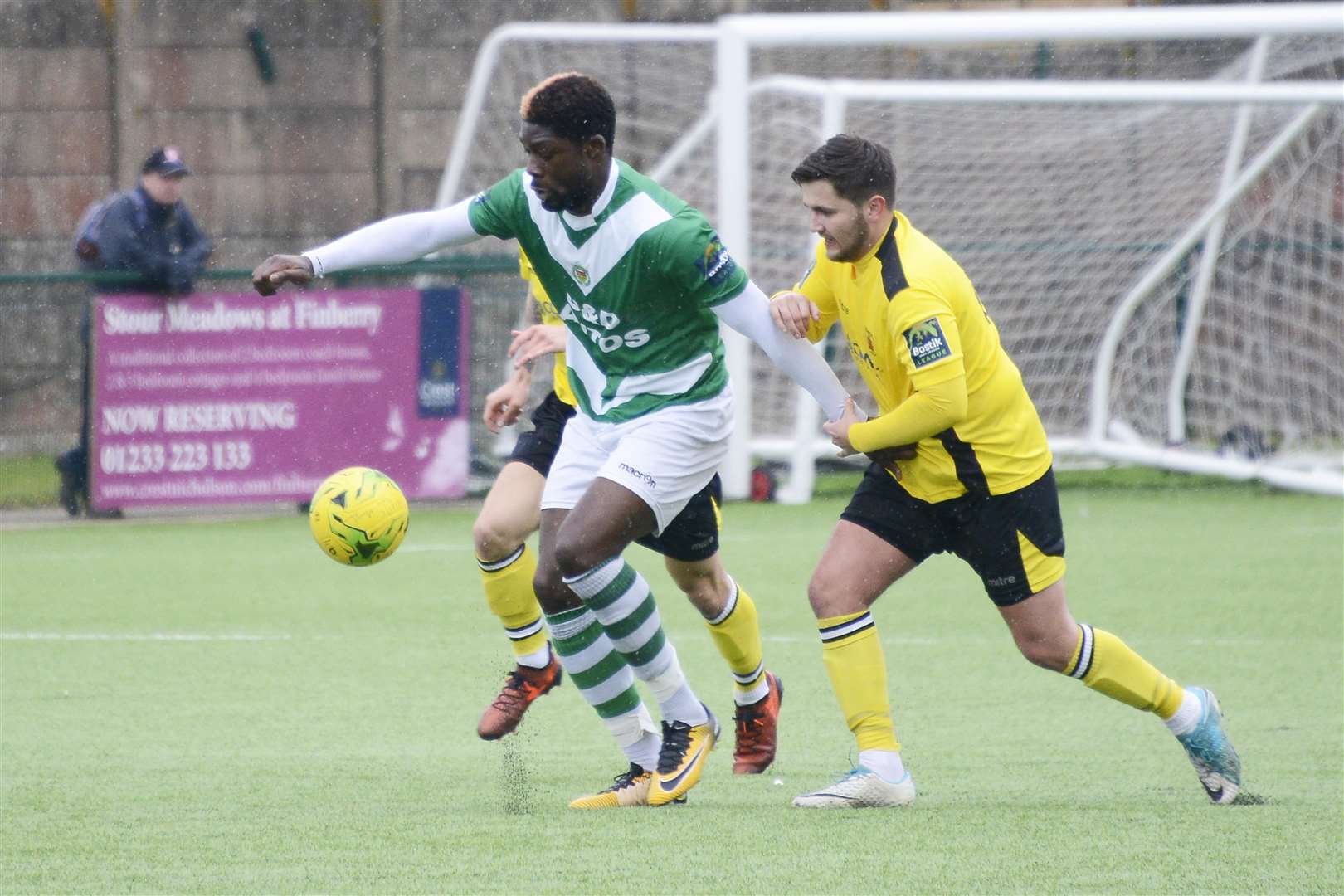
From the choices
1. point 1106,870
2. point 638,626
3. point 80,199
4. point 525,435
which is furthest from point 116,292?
point 1106,870

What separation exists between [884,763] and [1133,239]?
33.1ft

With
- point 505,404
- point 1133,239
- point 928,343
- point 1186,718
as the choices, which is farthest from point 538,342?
point 1133,239

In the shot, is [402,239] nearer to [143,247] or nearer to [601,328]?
[601,328]

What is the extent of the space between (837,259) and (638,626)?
108 cm

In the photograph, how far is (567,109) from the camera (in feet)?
15.5

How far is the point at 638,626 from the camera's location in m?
5.08

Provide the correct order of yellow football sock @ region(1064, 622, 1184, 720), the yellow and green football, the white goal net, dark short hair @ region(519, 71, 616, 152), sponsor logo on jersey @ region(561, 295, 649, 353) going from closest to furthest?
dark short hair @ region(519, 71, 616, 152) < sponsor logo on jersey @ region(561, 295, 649, 353) < yellow football sock @ region(1064, 622, 1184, 720) < the yellow and green football < the white goal net

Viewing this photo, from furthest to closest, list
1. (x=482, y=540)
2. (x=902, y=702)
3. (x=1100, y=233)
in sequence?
(x=1100, y=233)
(x=902, y=702)
(x=482, y=540)

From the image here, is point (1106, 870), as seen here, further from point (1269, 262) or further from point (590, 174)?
point (1269, 262)

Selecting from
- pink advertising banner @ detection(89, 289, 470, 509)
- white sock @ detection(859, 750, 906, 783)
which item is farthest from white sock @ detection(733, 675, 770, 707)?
pink advertising banner @ detection(89, 289, 470, 509)

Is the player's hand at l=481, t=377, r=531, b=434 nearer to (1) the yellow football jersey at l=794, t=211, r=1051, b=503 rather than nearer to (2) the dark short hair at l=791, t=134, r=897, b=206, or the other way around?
(1) the yellow football jersey at l=794, t=211, r=1051, b=503

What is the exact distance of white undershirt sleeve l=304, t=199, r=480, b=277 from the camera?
4.98 metres

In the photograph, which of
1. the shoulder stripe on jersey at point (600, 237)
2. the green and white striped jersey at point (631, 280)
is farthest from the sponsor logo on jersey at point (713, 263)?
the shoulder stripe on jersey at point (600, 237)

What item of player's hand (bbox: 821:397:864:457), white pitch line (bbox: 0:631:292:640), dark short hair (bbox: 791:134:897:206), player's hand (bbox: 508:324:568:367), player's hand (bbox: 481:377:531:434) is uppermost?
dark short hair (bbox: 791:134:897:206)
